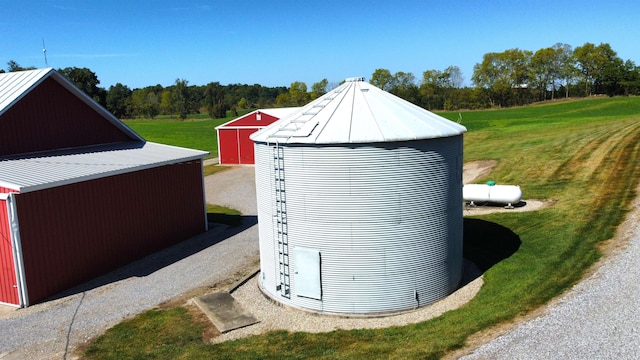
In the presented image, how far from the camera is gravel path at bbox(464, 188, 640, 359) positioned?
9.86 m

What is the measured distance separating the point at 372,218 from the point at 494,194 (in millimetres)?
12470

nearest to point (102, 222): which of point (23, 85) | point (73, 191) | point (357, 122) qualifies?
point (73, 191)

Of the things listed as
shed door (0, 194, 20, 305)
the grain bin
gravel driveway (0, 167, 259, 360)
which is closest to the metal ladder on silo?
the grain bin

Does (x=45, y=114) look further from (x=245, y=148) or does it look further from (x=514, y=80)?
(x=514, y=80)

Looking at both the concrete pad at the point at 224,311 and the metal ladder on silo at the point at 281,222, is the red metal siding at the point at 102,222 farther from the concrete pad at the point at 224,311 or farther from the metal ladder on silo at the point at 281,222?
the metal ladder on silo at the point at 281,222

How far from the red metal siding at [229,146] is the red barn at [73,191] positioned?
756 inches

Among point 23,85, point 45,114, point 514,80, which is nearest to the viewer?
point 23,85

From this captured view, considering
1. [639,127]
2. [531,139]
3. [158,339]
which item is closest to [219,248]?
[158,339]

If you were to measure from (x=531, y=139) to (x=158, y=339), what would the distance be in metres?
34.4

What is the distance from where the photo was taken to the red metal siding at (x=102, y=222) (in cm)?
1544

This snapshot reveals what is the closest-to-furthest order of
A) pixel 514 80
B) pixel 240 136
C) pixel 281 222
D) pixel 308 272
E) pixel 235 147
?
1. pixel 308 272
2. pixel 281 222
3. pixel 240 136
4. pixel 235 147
5. pixel 514 80

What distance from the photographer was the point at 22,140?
1895 centimetres

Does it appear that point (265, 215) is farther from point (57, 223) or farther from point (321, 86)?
point (321, 86)

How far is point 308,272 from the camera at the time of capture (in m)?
13.3
